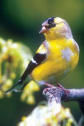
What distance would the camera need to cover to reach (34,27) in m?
5.05

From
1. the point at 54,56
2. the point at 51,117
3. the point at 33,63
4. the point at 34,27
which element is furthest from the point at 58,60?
the point at 34,27

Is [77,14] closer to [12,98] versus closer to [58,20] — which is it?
[12,98]

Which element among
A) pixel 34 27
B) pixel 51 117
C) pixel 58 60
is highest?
pixel 34 27

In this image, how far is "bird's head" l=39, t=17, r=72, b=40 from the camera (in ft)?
10.5

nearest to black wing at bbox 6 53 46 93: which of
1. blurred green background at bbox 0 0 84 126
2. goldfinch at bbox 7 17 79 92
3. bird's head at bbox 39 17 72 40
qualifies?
goldfinch at bbox 7 17 79 92

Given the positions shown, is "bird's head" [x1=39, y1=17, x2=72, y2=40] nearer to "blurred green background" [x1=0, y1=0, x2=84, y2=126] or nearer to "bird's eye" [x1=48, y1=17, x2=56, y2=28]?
"bird's eye" [x1=48, y1=17, x2=56, y2=28]

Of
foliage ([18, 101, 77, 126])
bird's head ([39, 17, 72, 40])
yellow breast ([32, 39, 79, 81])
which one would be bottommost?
foliage ([18, 101, 77, 126])

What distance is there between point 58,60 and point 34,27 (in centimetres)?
195

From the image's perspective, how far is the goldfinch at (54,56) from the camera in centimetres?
313

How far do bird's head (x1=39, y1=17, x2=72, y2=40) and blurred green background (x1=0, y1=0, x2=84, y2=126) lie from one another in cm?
161

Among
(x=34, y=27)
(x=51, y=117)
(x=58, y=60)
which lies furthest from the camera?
(x=34, y=27)

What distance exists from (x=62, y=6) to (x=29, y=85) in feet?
6.17

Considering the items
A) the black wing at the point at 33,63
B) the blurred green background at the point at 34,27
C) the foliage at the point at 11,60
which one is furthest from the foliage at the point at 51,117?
the blurred green background at the point at 34,27

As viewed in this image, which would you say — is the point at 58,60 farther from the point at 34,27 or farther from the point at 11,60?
the point at 34,27
